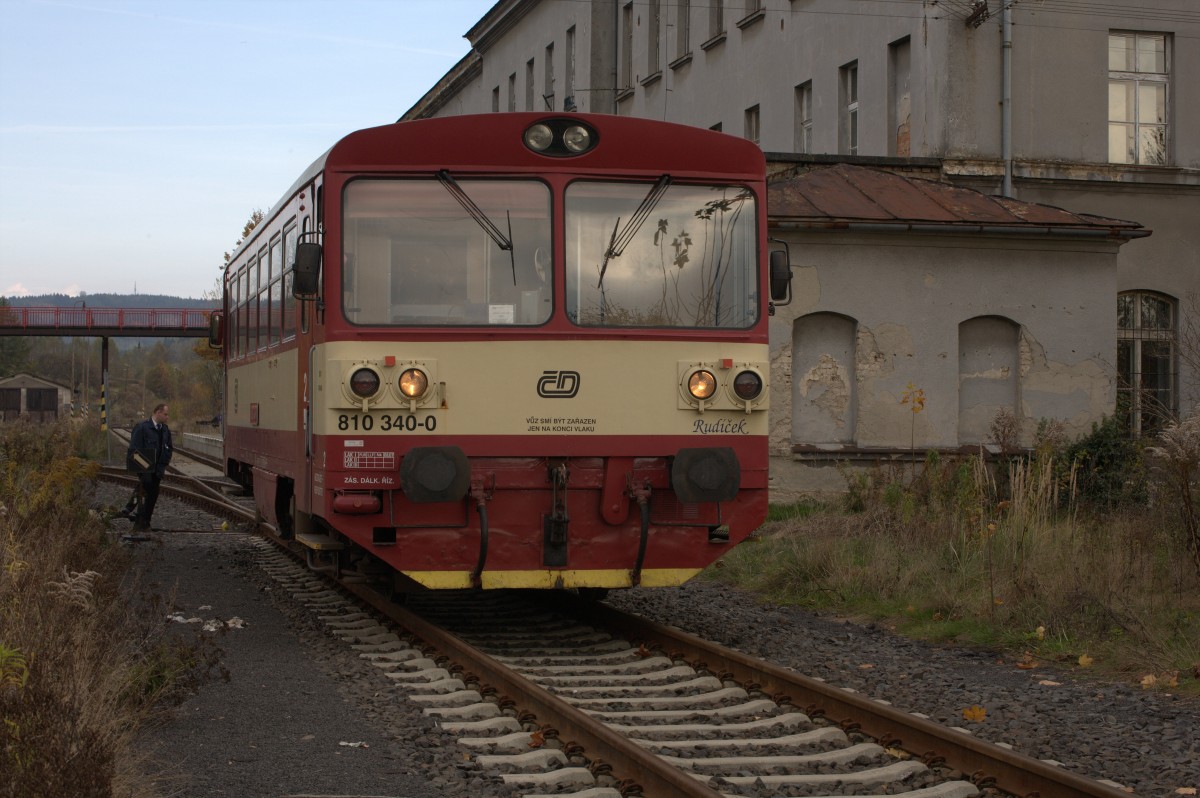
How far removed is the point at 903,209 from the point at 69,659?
47.0ft

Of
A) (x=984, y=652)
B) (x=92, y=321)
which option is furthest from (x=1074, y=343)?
(x=92, y=321)

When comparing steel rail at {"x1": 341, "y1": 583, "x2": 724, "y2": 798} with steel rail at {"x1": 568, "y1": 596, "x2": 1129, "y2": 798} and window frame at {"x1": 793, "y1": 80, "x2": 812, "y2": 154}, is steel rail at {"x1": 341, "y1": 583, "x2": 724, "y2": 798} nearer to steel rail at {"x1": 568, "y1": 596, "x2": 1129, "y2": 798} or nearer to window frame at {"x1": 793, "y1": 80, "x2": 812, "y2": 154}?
steel rail at {"x1": 568, "y1": 596, "x2": 1129, "y2": 798}

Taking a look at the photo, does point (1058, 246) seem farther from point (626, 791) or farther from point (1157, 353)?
point (626, 791)

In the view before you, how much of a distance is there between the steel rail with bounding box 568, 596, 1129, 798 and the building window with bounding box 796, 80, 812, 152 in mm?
19235

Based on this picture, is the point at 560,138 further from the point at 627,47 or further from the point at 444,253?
the point at 627,47

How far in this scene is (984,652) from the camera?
30.0ft

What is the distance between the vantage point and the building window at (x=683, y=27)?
105ft

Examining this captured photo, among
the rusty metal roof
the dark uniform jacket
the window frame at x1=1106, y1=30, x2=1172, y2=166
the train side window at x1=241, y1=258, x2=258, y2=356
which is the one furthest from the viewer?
the window frame at x1=1106, y1=30, x2=1172, y2=166

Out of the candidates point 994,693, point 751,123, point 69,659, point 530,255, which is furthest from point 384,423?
point 751,123

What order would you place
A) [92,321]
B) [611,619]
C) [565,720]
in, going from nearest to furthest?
[565,720] → [611,619] → [92,321]

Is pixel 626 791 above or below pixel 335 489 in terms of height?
below

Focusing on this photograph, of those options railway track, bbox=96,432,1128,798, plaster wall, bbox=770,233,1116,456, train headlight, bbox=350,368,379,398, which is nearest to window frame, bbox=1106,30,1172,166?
plaster wall, bbox=770,233,1116,456

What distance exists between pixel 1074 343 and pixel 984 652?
35.4 feet

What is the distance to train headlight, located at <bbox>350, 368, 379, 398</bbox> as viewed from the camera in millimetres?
8547
